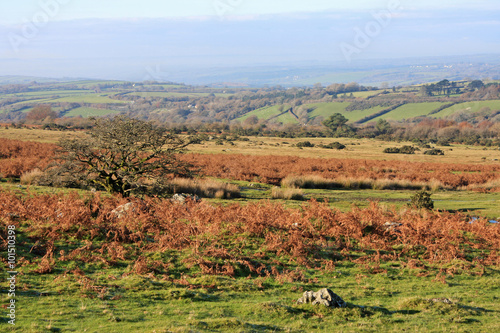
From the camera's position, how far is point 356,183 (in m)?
34.7

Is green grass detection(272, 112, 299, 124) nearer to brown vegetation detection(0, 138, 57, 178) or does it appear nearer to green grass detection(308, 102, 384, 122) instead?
green grass detection(308, 102, 384, 122)

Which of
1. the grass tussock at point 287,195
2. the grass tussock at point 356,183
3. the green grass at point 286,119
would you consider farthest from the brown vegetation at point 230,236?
the green grass at point 286,119

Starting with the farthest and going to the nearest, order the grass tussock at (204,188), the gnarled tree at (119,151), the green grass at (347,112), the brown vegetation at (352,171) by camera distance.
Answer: the green grass at (347,112) → the brown vegetation at (352,171) → the grass tussock at (204,188) → the gnarled tree at (119,151)

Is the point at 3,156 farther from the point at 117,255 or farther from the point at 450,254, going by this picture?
the point at 450,254

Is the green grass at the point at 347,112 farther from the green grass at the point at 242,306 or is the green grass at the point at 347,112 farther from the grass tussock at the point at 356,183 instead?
the green grass at the point at 242,306

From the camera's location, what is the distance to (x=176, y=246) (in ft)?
41.5

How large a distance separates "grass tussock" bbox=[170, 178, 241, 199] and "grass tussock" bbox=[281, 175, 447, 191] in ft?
23.7

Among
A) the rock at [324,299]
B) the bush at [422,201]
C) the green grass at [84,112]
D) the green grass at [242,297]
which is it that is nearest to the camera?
the green grass at [242,297]

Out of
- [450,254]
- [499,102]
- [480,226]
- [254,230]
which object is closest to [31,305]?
[254,230]

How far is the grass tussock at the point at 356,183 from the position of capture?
1325 inches

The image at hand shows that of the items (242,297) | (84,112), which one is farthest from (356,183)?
(84,112)

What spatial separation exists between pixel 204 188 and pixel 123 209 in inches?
457

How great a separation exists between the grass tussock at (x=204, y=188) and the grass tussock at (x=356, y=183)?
23.7ft

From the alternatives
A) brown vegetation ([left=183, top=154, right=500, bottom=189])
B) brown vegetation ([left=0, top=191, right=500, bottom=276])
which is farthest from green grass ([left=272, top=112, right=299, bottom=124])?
brown vegetation ([left=0, top=191, right=500, bottom=276])
